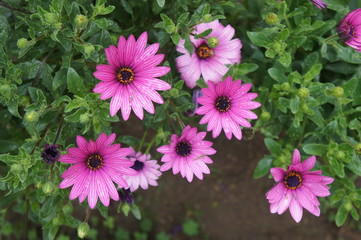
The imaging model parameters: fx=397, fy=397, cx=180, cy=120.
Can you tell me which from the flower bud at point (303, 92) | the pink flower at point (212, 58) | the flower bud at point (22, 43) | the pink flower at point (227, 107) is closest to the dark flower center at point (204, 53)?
the pink flower at point (212, 58)

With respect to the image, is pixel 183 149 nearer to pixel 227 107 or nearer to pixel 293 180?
pixel 227 107

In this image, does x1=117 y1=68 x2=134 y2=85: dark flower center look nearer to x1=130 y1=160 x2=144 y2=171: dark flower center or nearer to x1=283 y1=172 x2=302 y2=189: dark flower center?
x1=130 y1=160 x2=144 y2=171: dark flower center

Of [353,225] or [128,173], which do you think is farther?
[353,225]

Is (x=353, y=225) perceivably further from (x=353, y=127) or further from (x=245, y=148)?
(x=353, y=127)

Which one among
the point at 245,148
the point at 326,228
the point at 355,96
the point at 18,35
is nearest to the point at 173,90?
the point at 18,35

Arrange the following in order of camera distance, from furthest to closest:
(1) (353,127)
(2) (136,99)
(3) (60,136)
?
(1) (353,127), (3) (60,136), (2) (136,99)

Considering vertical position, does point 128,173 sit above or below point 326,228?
above
